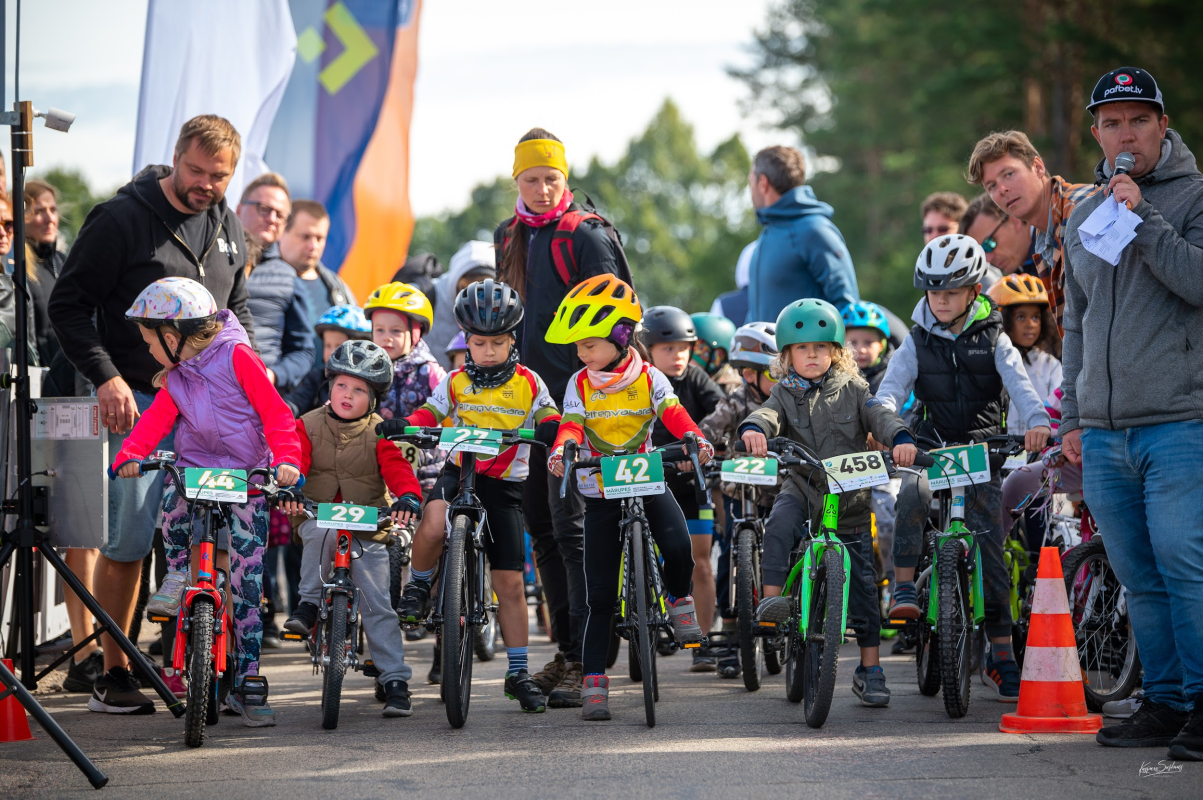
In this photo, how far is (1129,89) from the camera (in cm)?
584

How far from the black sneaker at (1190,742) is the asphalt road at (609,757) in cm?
7

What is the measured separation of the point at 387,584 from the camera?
7.10m

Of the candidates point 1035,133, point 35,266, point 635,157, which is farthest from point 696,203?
point 35,266

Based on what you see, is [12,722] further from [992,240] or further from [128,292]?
[992,240]

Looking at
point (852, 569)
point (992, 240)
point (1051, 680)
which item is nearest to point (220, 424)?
point (852, 569)

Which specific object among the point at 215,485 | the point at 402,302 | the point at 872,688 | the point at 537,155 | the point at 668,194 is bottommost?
the point at 872,688

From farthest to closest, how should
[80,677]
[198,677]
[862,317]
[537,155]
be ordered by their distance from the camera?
[862,317] < [80,677] < [537,155] < [198,677]

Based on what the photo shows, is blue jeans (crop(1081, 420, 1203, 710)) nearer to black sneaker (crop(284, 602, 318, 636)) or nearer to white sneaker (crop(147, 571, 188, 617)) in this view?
black sneaker (crop(284, 602, 318, 636))

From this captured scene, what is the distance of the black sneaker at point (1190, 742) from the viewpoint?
17.9 feet

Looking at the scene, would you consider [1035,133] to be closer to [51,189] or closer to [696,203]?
[51,189]

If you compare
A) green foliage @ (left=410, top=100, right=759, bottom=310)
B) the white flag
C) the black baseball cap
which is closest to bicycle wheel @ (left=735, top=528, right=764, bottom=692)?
the black baseball cap

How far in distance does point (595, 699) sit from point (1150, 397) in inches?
113

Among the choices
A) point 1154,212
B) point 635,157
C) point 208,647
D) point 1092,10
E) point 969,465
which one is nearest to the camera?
point 1154,212

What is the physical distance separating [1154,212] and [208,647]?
446 cm
